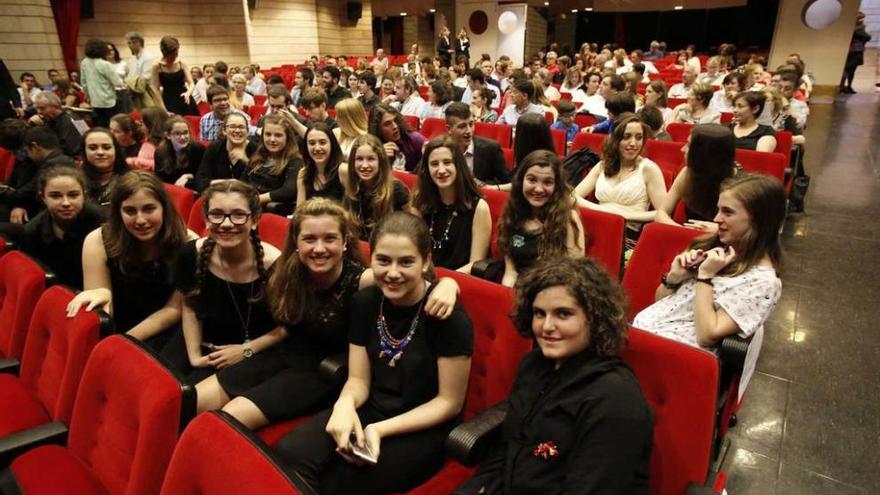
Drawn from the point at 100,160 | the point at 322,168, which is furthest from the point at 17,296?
the point at 322,168

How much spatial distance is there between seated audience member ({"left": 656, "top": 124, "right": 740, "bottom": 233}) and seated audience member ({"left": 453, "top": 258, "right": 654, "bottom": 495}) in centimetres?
152

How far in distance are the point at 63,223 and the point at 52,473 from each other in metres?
1.46

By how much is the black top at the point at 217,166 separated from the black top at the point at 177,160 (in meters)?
0.27

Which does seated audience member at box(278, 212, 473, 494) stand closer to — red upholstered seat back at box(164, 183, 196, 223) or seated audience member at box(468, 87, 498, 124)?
red upholstered seat back at box(164, 183, 196, 223)

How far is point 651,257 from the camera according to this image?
207 centimetres

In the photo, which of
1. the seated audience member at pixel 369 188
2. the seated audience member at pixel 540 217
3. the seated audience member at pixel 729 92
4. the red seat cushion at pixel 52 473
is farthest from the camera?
the seated audience member at pixel 729 92

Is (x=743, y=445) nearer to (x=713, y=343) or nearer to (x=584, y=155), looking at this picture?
(x=713, y=343)

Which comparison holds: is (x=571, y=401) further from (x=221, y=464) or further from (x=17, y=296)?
(x=17, y=296)

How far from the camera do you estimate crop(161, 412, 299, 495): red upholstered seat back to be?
0.91 metres

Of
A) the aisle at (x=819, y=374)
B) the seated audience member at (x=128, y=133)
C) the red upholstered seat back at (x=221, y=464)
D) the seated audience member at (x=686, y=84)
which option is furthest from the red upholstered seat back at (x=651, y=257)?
the seated audience member at (x=686, y=84)

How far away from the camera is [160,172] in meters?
4.07

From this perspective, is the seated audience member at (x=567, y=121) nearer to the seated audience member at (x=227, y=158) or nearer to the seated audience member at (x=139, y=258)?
the seated audience member at (x=227, y=158)

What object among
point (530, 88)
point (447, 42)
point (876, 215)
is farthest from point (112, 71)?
point (876, 215)

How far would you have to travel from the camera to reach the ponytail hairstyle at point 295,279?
5.81 ft
